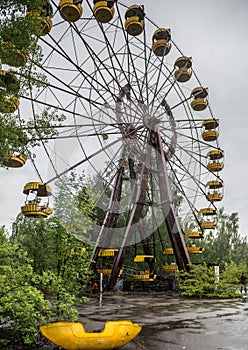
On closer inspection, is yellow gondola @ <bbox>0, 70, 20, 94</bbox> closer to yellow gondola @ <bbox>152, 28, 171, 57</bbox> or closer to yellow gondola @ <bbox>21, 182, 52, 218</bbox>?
yellow gondola @ <bbox>21, 182, 52, 218</bbox>

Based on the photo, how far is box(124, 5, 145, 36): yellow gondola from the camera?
14.7 m

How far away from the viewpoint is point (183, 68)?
61.9 feet

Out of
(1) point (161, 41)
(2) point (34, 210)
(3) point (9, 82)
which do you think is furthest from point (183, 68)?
(3) point (9, 82)

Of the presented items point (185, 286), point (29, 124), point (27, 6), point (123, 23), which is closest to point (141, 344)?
point (29, 124)

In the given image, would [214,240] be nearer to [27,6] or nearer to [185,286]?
[185,286]

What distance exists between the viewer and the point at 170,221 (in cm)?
1595

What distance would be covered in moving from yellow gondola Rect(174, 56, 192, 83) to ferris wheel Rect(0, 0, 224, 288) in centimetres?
5

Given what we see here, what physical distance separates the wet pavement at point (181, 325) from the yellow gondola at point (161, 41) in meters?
11.2

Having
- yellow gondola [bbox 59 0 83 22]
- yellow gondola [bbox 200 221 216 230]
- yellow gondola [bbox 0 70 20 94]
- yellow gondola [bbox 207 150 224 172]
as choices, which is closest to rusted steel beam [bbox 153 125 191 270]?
yellow gondola [bbox 200 221 216 230]

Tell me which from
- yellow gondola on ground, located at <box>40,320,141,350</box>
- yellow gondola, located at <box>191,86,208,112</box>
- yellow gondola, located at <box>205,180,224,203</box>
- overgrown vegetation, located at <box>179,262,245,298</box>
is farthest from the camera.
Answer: yellow gondola, located at <box>205,180,224,203</box>

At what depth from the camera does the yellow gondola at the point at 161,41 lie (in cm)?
1669

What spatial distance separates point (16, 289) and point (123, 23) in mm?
12112

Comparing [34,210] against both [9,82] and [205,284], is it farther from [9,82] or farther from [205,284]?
[9,82]

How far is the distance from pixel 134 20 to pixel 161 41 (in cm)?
241
